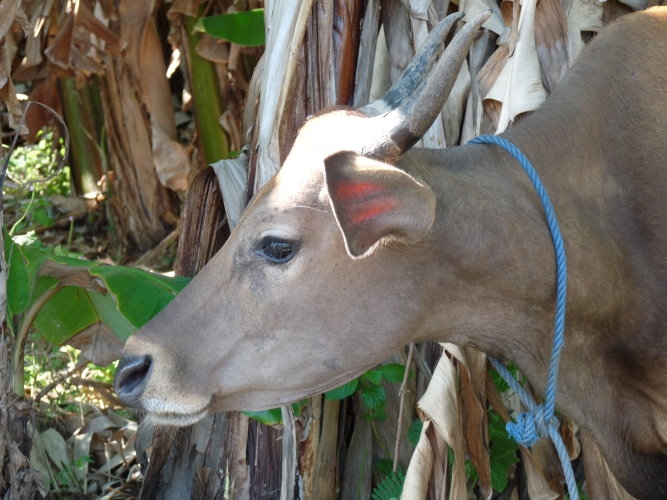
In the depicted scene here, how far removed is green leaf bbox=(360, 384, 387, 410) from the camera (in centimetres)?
374

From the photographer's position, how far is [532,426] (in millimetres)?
2875

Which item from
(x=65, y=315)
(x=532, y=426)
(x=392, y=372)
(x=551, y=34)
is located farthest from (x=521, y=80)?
(x=65, y=315)

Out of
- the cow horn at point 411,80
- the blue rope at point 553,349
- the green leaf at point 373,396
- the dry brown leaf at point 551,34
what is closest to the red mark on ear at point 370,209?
the cow horn at point 411,80

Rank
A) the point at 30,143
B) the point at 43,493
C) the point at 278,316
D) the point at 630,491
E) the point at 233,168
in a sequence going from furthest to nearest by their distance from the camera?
the point at 30,143, the point at 233,168, the point at 43,493, the point at 630,491, the point at 278,316

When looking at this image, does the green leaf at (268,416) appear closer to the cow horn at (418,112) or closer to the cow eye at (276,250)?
the cow eye at (276,250)

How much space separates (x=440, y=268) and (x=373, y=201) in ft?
1.35

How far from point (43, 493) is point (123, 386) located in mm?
1292

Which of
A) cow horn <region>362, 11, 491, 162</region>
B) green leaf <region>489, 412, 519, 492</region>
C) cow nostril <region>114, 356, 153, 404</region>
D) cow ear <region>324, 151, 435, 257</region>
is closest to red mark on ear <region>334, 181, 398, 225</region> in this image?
cow ear <region>324, 151, 435, 257</region>

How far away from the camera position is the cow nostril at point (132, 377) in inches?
103

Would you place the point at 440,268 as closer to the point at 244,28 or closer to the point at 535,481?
the point at 535,481

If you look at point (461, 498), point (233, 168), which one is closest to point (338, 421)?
point (461, 498)

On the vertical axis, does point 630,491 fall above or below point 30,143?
above

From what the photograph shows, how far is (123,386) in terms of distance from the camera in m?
2.64

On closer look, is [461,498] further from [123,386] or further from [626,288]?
[123,386]
